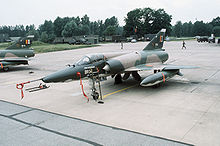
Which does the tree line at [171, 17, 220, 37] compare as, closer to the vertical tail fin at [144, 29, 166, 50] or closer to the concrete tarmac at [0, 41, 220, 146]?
the vertical tail fin at [144, 29, 166, 50]

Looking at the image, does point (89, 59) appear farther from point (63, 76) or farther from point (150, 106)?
point (150, 106)

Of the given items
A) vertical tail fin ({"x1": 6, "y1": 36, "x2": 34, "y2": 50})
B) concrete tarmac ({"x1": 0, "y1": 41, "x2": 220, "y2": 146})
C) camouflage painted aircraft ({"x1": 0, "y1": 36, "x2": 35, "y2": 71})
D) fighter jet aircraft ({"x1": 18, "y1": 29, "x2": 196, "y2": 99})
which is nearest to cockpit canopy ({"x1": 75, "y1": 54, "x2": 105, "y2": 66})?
fighter jet aircraft ({"x1": 18, "y1": 29, "x2": 196, "y2": 99})

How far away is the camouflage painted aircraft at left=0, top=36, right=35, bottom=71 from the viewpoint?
66.0 ft

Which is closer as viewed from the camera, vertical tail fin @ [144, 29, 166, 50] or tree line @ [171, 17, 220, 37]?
vertical tail fin @ [144, 29, 166, 50]

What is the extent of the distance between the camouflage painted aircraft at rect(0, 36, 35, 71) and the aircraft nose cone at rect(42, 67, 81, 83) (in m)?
12.3

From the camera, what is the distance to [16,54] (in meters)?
21.3

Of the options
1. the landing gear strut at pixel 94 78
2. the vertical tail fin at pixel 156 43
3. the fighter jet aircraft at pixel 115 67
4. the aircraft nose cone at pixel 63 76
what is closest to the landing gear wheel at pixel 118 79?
the fighter jet aircraft at pixel 115 67

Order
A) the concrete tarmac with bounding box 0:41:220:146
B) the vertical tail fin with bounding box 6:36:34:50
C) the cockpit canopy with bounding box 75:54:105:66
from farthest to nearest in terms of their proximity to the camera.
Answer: the vertical tail fin with bounding box 6:36:34:50
the cockpit canopy with bounding box 75:54:105:66
the concrete tarmac with bounding box 0:41:220:146

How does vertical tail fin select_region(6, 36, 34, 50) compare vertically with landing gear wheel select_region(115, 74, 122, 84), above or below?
above

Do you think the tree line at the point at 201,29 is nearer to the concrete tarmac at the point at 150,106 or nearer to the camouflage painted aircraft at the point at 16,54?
the camouflage painted aircraft at the point at 16,54

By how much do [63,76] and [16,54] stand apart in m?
13.9

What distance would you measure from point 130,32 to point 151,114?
110m

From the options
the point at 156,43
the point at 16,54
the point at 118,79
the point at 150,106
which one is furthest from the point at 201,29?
the point at 150,106

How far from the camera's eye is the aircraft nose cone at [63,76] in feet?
32.0
